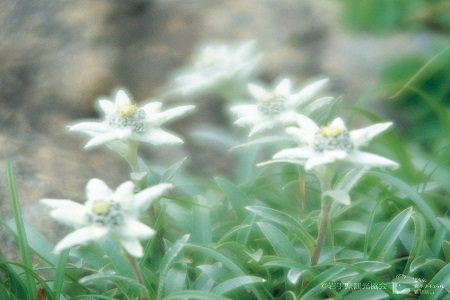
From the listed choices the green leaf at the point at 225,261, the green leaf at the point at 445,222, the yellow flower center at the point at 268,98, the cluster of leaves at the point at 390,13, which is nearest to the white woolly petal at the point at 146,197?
the green leaf at the point at 225,261

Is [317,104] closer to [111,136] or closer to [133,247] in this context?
[111,136]

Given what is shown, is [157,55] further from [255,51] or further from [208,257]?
[208,257]

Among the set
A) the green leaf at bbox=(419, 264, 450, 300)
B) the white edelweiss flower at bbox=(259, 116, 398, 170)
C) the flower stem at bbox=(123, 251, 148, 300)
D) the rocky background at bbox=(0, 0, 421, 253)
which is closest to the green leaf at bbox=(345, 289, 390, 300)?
the green leaf at bbox=(419, 264, 450, 300)

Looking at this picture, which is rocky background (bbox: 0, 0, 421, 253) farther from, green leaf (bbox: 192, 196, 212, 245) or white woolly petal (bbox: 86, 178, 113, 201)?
white woolly petal (bbox: 86, 178, 113, 201)

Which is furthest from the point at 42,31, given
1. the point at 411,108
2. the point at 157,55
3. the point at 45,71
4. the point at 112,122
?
the point at 411,108

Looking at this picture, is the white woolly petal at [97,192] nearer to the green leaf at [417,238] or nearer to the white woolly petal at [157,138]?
the white woolly petal at [157,138]

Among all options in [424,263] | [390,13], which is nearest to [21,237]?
[424,263]
